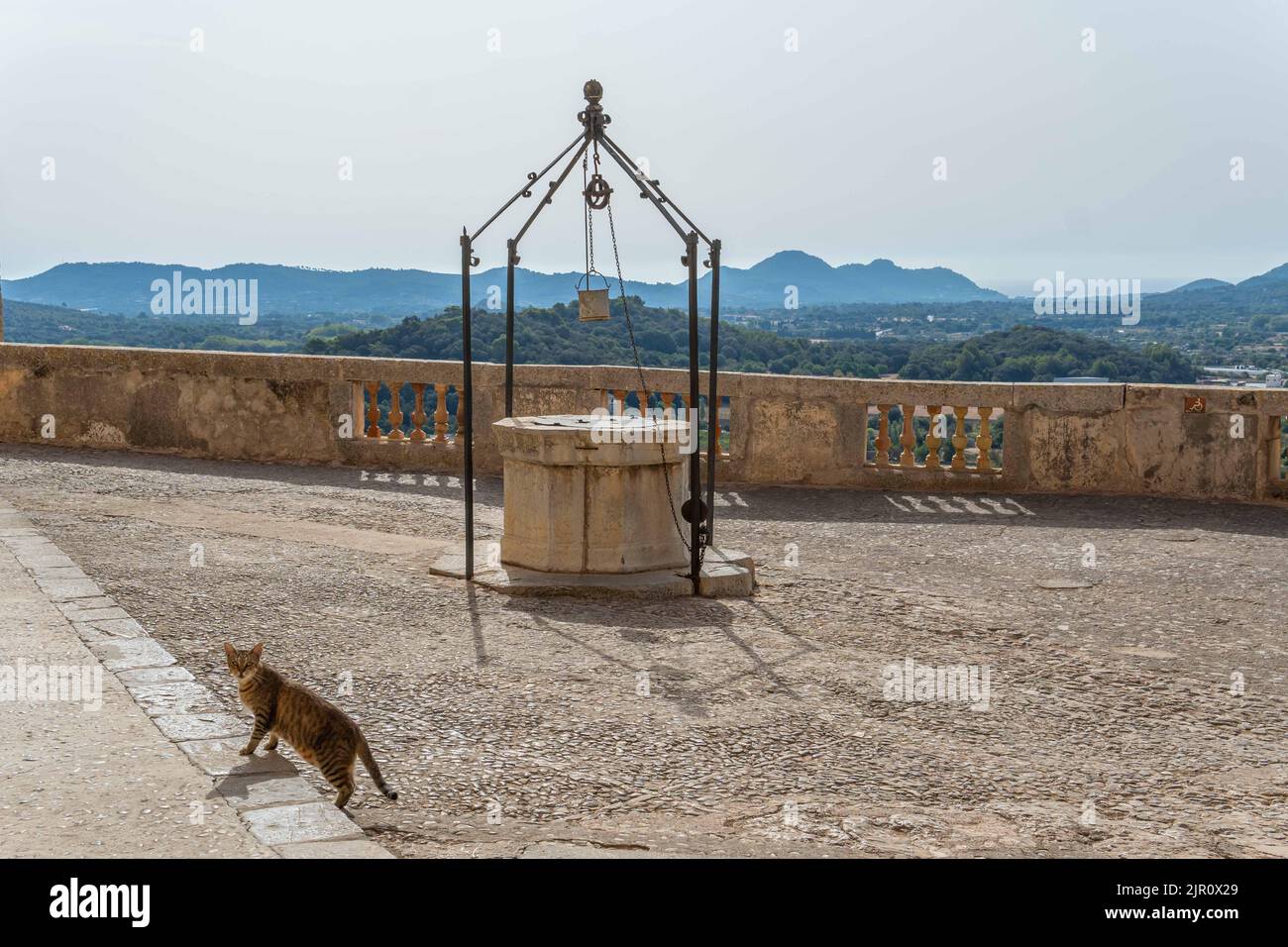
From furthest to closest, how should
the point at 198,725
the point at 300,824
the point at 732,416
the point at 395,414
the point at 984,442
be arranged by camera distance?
the point at 395,414 < the point at 732,416 < the point at 984,442 < the point at 198,725 < the point at 300,824

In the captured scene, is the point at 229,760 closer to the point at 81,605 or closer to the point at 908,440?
the point at 81,605

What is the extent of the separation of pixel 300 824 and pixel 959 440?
26.3 ft

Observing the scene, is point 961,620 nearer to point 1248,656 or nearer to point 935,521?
point 1248,656

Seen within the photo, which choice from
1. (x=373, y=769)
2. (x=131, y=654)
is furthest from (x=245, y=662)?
(x=131, y=654)

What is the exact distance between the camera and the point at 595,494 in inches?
288

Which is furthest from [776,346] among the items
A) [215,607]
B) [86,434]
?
[215,607]

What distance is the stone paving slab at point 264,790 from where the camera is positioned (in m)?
3.90

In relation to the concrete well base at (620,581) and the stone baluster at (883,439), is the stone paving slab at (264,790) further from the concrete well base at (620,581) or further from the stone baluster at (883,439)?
the stone baluster at (883,439)

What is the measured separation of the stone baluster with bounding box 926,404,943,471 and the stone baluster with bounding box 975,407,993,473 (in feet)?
1.02

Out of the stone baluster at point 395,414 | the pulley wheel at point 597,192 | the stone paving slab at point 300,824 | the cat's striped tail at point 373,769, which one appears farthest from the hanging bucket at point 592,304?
the stone baluster at point 395,414

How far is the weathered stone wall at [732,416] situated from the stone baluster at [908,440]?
86 millimetres

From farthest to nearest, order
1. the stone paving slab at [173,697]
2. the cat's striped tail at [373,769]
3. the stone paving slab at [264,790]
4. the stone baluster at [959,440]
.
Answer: the stone baluster at [959,440] → the stone paving slab at [173,697] → the cat's striped tail at [373,769] → the stone paving slab at [264,790]

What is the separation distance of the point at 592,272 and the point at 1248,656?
3.89 metres

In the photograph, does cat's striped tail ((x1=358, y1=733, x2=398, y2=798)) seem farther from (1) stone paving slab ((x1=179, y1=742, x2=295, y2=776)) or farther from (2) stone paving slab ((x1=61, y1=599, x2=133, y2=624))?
(2) stone paving slab ((x1=61, y1=599, x2=133, y2=624))
